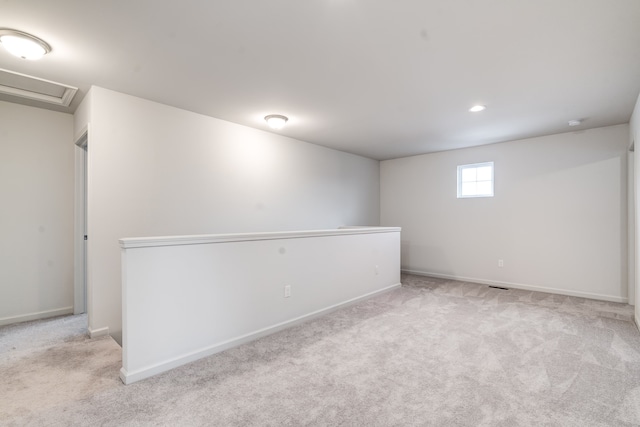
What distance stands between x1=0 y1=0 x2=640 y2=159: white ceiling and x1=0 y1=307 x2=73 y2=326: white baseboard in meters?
2.48

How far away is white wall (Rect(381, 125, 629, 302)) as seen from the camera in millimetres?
4297

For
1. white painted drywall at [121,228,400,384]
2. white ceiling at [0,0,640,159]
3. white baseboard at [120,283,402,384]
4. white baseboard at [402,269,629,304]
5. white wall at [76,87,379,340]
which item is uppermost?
white ceiling at [0,0,640,159]

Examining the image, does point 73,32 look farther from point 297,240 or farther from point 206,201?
point 297,240

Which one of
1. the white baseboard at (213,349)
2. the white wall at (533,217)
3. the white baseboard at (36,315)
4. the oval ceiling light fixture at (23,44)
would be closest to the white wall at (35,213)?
the white baseboard at (36,315)

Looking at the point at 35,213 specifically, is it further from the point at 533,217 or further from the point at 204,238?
the point at 533,217

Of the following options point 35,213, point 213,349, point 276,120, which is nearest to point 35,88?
point 35,213

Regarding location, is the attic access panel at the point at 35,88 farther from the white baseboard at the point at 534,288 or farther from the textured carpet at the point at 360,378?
the white baseboard at the point at 534,288

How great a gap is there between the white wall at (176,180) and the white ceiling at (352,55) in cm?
28

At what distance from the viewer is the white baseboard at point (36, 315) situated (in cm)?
340

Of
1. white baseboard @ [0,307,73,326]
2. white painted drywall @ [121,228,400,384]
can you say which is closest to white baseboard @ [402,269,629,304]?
white painted drywall @ [121,228,400,384]

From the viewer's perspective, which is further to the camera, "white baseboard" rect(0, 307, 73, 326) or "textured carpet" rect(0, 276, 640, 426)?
"white baseboard" rect(0, 307, 73, 326)

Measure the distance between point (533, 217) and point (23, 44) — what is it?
6.42m

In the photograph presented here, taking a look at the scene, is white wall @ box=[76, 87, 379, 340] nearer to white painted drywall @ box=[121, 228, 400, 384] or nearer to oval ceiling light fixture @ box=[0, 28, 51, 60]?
oval ceiling light fixture @ box=[0, 28, 51, 60]

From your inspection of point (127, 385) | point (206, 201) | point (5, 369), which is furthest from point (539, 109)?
point (5, 369)
